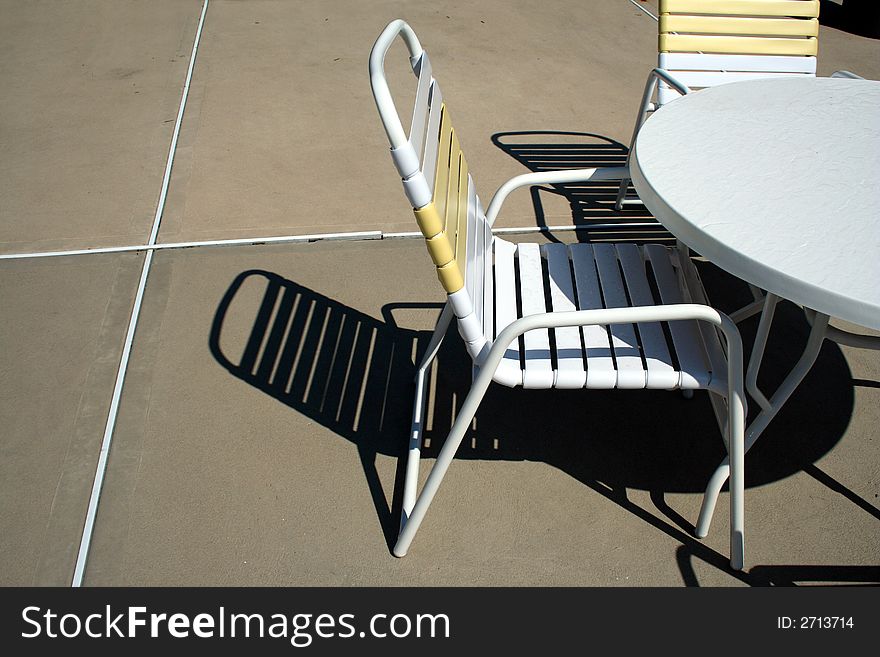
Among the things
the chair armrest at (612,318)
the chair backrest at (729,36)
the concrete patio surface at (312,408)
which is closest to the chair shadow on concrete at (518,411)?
the concrete patio surface at (312,408)

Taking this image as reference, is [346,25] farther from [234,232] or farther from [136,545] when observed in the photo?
[136,545]

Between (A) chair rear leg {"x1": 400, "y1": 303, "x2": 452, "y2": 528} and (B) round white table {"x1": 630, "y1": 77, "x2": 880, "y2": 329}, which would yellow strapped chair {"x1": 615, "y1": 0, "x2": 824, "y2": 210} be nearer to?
(B) round white table {"x1": 630, "y1": 77, "x2": 880, "y2": 329}

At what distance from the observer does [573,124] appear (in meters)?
3.95

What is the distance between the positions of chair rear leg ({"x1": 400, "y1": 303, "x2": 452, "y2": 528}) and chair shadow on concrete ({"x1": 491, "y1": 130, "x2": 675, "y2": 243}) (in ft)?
3.61

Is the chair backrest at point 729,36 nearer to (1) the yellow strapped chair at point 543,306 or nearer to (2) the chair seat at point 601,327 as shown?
(1) the yellow strapped chair at point 543,306

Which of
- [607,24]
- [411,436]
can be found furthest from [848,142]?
[607,24]

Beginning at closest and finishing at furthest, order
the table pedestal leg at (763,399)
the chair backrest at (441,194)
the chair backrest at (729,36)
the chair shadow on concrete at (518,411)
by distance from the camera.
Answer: the chair backrest at (441,194)
the table pedestal leg at (763,399)
the chair shadow on concrete at (518,411)
the chair backrest at (729,36)

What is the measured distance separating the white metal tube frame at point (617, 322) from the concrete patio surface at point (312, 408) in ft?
0.41

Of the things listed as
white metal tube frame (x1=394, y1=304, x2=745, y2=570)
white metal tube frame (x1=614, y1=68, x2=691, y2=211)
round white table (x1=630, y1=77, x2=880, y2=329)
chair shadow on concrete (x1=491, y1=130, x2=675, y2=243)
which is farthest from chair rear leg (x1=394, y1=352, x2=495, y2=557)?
chair shadow on concrete (x1=491, y1=130, x2=675, y2=243)

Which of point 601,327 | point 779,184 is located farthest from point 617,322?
point 779,184

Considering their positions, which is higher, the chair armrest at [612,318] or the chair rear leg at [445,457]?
the chair armrest at [612,318]

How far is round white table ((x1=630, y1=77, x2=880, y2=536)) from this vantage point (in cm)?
144

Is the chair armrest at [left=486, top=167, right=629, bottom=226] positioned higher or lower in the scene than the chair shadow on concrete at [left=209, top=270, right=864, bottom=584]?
higher

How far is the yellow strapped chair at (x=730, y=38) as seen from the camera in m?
2.92
